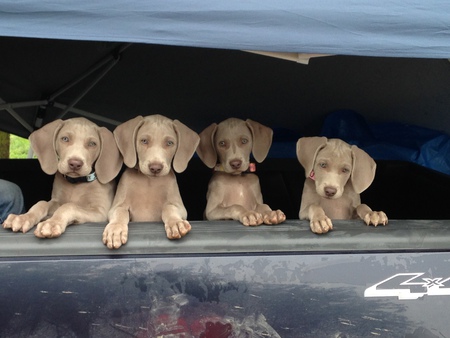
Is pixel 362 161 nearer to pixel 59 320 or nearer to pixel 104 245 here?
pixel 104 245

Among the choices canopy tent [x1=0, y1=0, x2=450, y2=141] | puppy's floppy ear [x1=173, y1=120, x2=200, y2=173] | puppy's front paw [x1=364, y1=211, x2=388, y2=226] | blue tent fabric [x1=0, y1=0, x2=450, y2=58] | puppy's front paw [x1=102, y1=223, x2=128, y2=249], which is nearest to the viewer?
blue tent fabric [x1=0, y1=0, x2=450, y2=58]

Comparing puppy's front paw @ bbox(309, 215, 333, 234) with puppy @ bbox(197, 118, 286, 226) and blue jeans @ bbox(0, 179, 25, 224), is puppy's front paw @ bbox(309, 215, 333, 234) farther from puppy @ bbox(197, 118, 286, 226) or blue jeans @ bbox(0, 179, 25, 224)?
blue jeans @ bbox(0, 179, 25, 224)

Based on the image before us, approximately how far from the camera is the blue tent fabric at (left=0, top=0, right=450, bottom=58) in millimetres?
2215

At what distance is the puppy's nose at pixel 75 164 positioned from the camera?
9.85 ft

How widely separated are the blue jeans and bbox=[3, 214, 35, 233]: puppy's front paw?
0.52 metres

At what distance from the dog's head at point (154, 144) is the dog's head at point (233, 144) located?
0.26 meters

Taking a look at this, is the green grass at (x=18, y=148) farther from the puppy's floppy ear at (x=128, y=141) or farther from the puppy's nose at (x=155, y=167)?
the puppy's nose at (x=155, y=167)

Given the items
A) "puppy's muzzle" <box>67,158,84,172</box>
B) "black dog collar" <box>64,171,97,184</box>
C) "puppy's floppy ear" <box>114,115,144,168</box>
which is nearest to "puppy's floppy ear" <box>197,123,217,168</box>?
"puppy's floppy ear" <box>114,115,144,168</box>

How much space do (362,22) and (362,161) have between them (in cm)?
100

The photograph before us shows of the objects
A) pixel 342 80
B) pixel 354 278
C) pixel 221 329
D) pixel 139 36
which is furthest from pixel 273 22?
pixel 342 80

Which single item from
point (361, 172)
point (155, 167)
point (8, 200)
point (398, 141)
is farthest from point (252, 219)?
point (398, 141)

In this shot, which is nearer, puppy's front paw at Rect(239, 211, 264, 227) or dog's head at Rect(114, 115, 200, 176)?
puppy's front paw at Rect(239, 211, 264, 227)

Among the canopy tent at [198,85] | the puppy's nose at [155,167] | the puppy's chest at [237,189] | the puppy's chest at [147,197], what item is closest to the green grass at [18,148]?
the canopy tent at [198,85]

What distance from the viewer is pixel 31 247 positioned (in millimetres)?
2285
